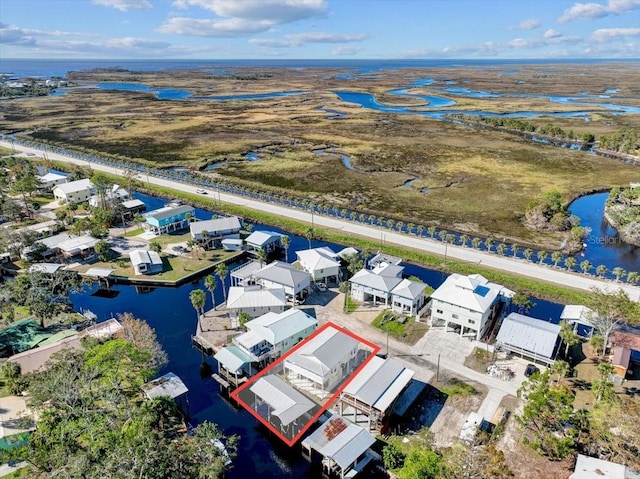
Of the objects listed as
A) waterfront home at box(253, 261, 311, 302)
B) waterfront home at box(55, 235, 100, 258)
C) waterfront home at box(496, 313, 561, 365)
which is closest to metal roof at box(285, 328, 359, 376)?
waterfront home at box(253, 261, 311, 302)

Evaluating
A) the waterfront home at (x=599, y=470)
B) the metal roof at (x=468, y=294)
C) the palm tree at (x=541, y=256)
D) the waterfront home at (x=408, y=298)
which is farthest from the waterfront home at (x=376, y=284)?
the waterfront home at (x=599, y=470)

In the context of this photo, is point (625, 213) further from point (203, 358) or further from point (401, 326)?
point (203, 358)

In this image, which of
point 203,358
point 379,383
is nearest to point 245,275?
point 203,358

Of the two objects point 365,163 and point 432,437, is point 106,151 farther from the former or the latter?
point 432,437

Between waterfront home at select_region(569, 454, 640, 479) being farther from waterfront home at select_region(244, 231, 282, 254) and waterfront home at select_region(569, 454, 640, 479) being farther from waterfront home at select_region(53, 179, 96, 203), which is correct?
waterfront home at select_region(53, 179, 96, 203)

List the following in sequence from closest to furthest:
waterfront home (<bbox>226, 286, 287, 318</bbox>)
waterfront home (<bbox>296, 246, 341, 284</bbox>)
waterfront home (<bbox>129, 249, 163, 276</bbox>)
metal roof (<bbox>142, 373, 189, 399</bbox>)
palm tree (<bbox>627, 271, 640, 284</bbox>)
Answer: metal roof (<bbox>142, 373, 189, 399</bbox>)
waterfront home (<bbox>226, 286, 287, 318</bbox>)
palm tree (<bbox>627, 271, 640, 284</bbox>)
waterfront home (<bbox>296, 246, 341, 284</bbox>)
waterfront home (<bbox>129, 249, 163, 276</bbox>)
